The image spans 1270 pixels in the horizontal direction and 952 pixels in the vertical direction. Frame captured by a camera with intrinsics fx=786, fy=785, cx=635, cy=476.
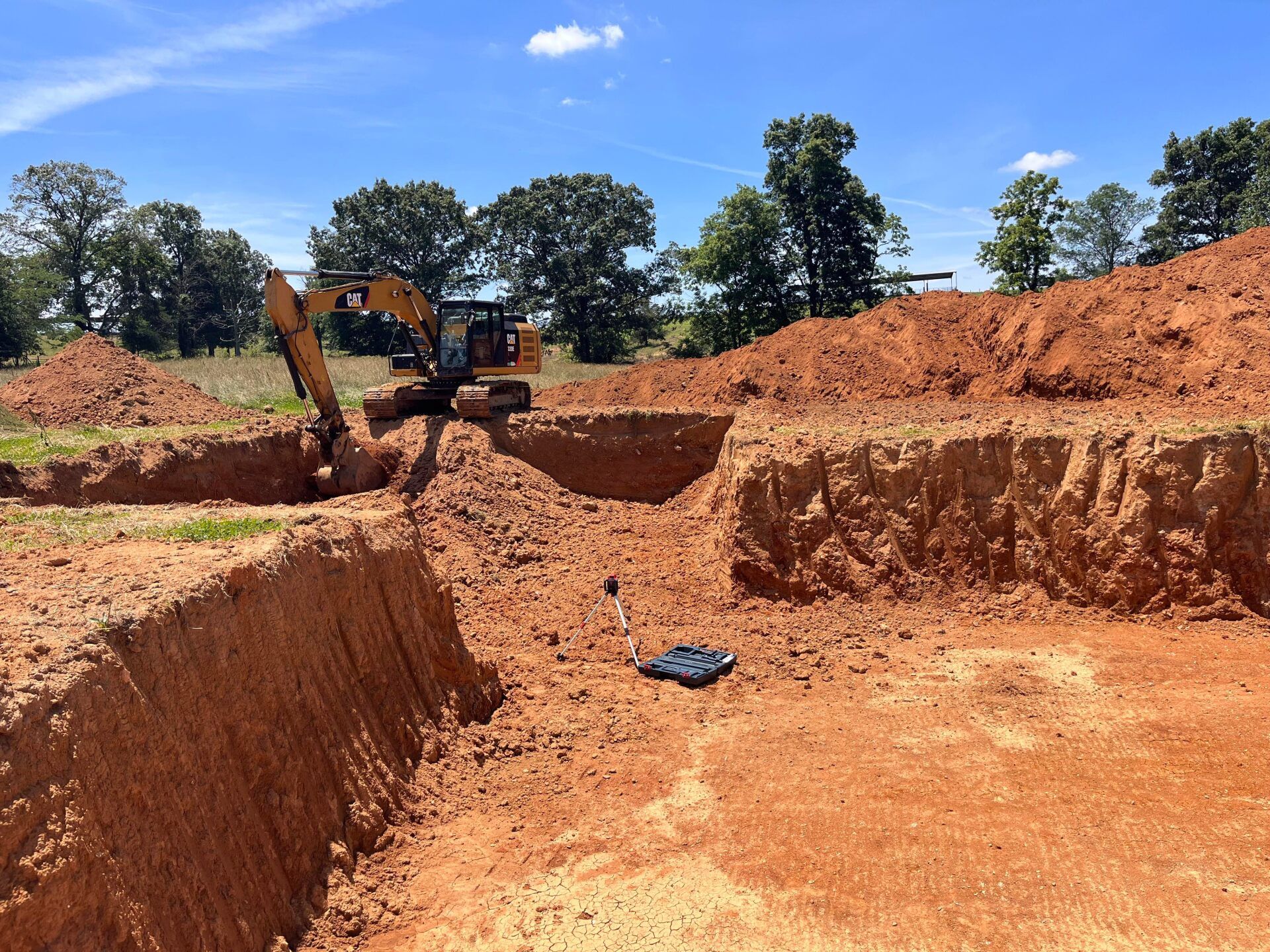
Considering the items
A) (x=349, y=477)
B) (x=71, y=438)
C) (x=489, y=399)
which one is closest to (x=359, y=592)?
(x=349, y=477)

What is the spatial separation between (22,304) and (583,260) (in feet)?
84.8

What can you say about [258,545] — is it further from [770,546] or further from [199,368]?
[199,368]

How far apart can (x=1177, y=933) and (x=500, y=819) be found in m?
5.46

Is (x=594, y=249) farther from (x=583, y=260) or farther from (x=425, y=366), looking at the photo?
(x=425, y=366)

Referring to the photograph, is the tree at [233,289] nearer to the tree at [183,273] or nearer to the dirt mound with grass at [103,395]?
the tree at [183,273]

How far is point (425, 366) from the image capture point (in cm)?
1777

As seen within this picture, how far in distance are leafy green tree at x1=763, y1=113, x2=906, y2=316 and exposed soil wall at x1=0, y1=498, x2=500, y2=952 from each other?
1091 inches

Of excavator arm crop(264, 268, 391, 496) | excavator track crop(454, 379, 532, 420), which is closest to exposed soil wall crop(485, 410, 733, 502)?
excavator track crop(454, 379, 532, 420)

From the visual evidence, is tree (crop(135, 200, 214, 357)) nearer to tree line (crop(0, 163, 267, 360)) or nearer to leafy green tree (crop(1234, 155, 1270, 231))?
tree line (crop(0, 163, 267, 360))

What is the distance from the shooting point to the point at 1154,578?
11422 millimetres

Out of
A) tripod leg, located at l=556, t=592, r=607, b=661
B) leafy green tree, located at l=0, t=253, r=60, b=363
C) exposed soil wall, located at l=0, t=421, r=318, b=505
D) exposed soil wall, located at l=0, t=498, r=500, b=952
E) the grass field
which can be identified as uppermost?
leafy green tree, located at l=0, t=253, r=60, b=363

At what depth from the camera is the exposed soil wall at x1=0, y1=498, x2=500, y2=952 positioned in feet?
13.5

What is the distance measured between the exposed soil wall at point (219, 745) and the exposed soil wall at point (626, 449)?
878cm

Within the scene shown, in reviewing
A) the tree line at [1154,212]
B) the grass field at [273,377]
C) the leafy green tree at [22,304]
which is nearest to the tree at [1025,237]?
the tree line at [1154,212]
